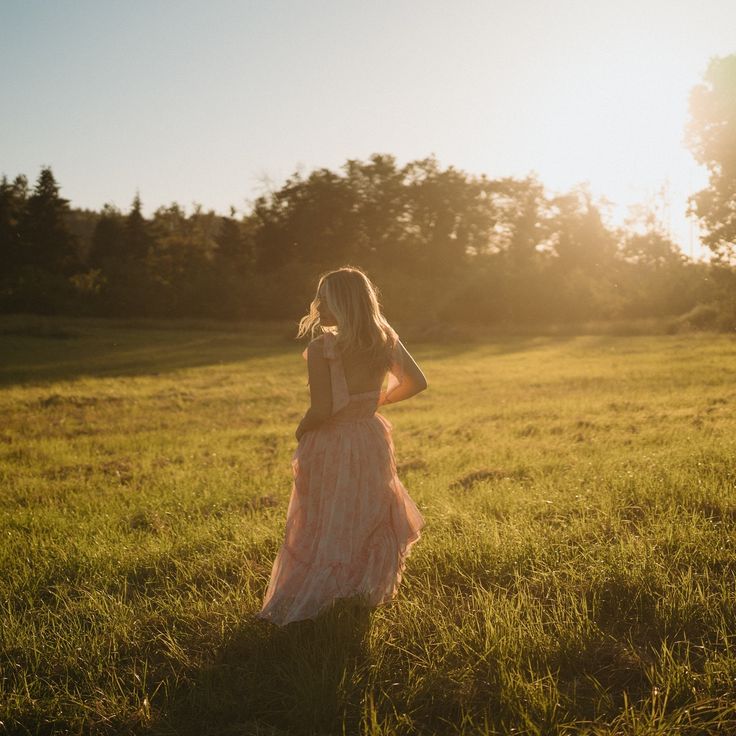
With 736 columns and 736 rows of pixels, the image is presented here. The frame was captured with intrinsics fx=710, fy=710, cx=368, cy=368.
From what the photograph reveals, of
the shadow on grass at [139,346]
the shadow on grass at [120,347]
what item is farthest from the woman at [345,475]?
the shadow on grass at [120,347]

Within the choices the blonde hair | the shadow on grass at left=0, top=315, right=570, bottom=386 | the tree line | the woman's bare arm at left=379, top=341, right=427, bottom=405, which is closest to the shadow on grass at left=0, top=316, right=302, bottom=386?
the shadow on grass at left=0, top=315, right=570, bottom=386

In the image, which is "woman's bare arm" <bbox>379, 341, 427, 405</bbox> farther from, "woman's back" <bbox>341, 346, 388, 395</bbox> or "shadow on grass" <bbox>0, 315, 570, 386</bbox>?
"shadow on grass" <bbox>0, 315, 570, 386</bbox>

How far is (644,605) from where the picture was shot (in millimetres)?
3932

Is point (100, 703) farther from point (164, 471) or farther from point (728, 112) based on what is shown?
point (728, 112)

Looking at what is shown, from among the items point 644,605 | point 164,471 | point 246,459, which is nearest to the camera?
point 644,605

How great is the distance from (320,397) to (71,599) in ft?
7.00

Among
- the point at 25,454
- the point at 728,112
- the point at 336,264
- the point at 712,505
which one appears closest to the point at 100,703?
the point at 712,505

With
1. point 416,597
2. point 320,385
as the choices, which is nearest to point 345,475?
point 320,385

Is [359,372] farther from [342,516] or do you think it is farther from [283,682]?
[283,682]

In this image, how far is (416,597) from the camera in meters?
4.18

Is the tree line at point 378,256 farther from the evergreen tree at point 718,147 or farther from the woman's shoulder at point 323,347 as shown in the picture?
the woman's shoulder at point 323,347

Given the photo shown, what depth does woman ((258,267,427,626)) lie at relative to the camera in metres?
4.01

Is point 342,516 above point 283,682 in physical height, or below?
above

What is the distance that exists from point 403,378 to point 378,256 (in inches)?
2012
